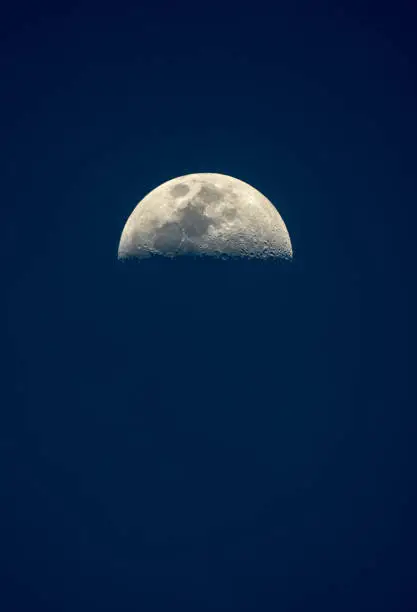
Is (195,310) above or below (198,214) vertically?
below

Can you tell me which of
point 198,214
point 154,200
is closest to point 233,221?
point 198,214

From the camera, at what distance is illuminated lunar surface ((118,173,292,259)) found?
35.6ft

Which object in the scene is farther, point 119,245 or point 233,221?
point 119,245

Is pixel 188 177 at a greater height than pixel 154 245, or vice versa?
pixel 188 177

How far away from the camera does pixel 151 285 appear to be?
1105 centimetres

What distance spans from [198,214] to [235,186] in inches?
35.6

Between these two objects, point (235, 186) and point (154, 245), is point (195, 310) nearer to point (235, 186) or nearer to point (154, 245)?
point (154, 245)

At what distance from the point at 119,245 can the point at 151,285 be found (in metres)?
1.16

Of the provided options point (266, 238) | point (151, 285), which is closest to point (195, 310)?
point (151, 285)

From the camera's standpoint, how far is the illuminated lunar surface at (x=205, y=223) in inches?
427

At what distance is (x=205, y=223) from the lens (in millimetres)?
10906

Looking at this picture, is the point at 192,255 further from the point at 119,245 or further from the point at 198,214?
the point at 119,245

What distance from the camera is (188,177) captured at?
11680 mm

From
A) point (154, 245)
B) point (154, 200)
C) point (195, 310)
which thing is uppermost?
point (154, 200)
